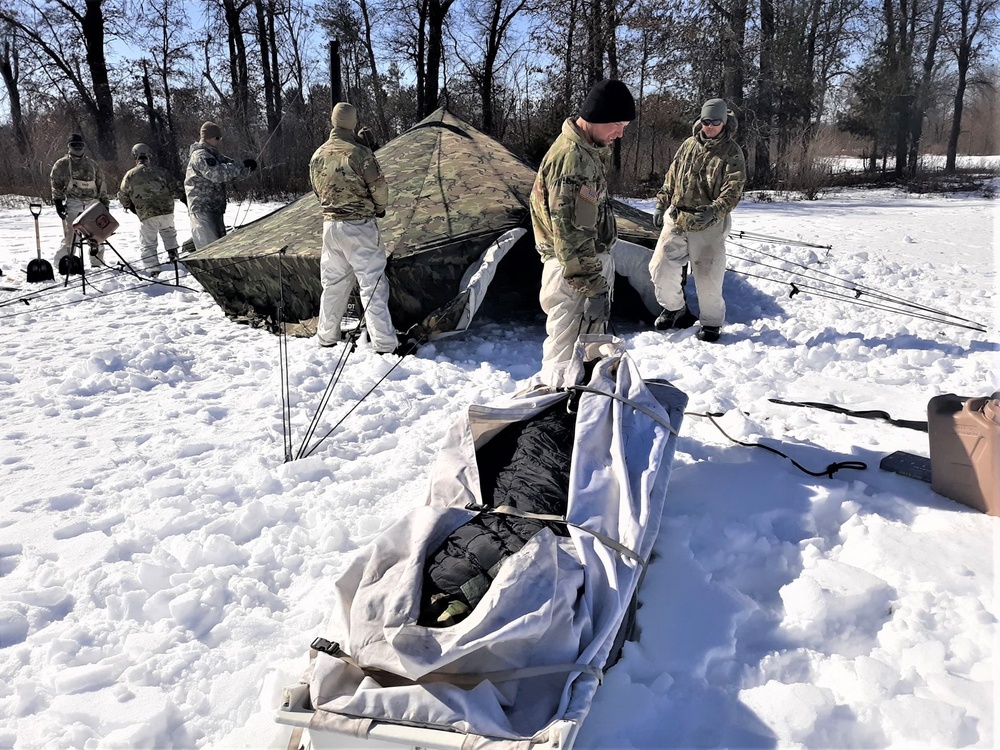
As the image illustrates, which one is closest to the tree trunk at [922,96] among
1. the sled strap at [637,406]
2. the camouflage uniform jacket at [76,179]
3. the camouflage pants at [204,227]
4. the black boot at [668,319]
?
the black boot at [668,319]

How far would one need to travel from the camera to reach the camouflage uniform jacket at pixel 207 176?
8023mm

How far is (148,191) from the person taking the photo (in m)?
8.55

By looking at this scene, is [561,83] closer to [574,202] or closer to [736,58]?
[736,58]

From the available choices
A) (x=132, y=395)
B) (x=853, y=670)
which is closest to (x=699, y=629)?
(x=853, y=670)

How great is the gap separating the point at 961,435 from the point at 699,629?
1483mm

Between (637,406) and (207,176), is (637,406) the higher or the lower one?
the lower one

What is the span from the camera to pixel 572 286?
12.8 feet

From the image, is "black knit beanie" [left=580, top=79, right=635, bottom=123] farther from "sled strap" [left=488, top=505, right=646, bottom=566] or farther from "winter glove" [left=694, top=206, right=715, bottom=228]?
"sled strap" [left=488, top=505, right=646, bottom=566]

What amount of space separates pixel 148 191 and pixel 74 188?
1.10 meters

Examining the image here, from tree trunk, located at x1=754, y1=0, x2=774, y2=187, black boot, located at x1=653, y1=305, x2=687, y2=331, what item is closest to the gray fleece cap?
black boot, located at x1=653, y1=305, x2=687, y2=331

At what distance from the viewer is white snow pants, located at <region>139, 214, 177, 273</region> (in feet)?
29.1

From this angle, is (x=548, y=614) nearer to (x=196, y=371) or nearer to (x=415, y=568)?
(x=415, y=568)

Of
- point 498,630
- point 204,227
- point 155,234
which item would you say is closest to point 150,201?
point 155,234

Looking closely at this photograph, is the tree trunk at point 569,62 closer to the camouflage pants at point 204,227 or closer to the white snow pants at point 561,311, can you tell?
the camouflage pants at point 204,227
